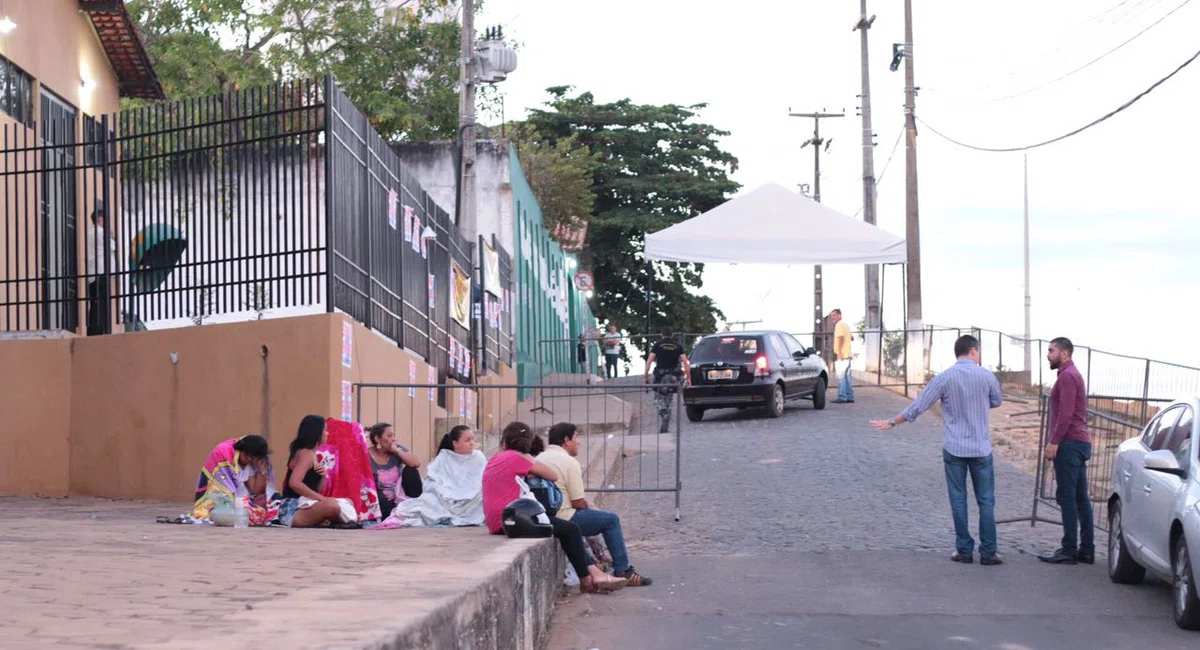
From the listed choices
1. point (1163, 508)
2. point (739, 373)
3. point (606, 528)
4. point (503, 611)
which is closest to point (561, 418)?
point (739, 373)

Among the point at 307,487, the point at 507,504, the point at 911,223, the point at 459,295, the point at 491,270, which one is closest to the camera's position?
the point at 507,504

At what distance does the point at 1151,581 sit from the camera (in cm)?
1091

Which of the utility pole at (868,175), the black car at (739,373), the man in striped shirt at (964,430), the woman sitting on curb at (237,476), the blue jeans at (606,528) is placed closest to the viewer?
the blue jeans at (606,528)

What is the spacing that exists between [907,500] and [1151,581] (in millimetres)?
4743

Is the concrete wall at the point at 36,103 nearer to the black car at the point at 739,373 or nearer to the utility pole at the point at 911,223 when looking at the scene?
the black car at the point at 739,373

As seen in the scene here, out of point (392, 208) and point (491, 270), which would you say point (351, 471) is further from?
point (491, 270)

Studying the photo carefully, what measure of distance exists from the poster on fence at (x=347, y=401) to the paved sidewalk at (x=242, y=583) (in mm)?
2795

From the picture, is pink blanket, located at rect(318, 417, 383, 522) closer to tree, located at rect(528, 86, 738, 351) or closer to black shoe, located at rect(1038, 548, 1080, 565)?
black shoe, located at rect(1038, 548, 1080, 565)

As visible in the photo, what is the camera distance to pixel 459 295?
2222cm

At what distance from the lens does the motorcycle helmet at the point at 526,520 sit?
961 cm

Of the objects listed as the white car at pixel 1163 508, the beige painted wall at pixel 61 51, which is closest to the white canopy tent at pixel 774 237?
the beige painted wall at pixel 61 51

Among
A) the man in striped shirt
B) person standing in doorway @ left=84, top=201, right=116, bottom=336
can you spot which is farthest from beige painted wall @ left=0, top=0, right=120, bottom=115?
the man in striped shirt

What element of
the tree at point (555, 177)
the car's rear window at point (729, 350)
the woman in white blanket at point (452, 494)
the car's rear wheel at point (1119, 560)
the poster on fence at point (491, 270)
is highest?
the tree at point (555, 177)

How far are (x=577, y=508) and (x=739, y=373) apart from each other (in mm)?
13671
